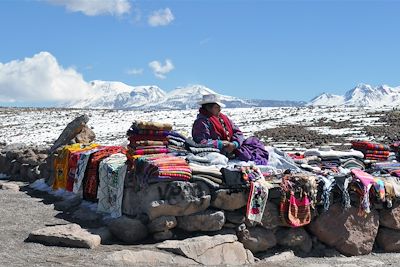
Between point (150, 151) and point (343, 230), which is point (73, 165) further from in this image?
point (343, 230)

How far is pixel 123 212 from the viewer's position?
7855 millimetres

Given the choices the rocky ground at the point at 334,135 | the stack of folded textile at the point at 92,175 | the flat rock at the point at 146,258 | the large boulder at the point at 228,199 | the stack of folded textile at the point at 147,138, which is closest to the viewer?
Result: the flat rock at the point at 146,258

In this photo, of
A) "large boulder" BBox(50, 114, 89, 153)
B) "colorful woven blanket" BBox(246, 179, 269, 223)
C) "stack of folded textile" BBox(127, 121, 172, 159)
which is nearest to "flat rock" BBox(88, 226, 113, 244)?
"stack of folded textile" BBox(127, 121, 172, 159)

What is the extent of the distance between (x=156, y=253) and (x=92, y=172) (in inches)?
123

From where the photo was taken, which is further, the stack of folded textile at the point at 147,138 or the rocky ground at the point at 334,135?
the rocky ground at the point at 334,135

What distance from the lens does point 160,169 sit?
7.23 metres

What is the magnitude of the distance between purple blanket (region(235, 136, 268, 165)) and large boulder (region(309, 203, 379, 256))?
154cm

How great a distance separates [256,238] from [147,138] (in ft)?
6.83

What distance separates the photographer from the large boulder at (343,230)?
779 centimetres

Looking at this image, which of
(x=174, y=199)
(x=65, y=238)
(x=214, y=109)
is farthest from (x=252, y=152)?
(x=65, y=238)

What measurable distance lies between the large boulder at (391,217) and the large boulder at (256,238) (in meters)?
1.67

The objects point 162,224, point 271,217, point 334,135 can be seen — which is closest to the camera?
point 162,224

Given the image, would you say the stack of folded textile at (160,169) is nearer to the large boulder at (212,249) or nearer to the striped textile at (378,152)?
the large boulder at (212,249)

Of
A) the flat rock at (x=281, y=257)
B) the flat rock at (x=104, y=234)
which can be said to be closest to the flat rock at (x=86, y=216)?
the flat rock at (x=104, y=234)
